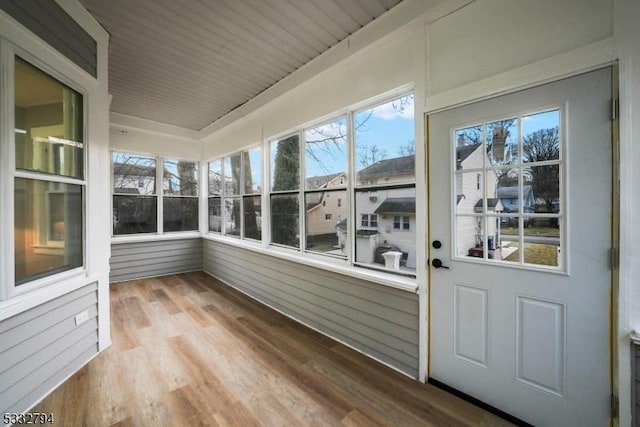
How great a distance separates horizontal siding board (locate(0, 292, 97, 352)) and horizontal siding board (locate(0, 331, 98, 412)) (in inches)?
11.0

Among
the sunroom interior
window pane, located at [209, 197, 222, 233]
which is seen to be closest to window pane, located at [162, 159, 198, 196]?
window pane, located at [209, 197, 222, 233]

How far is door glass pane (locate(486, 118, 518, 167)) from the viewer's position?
5.60 ft

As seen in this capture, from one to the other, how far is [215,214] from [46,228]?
3567 mm

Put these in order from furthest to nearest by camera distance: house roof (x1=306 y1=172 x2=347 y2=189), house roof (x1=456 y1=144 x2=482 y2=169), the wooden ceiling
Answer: house roof (x1=306 y1=172 x2=347 y2=189), the wooden ceiling, house roof (x1=456 y1=144 x2=482 y2=169)

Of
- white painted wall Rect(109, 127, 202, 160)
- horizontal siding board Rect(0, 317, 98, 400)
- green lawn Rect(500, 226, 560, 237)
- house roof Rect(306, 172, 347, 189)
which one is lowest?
horizontal siding board Rect(0, 317, 98, 400)

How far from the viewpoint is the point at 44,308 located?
197 cm

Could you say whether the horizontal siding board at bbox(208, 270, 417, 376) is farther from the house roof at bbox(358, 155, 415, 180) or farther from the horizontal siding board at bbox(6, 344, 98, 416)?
the horizontal siding board at bbox(6, 344, 98, 416)

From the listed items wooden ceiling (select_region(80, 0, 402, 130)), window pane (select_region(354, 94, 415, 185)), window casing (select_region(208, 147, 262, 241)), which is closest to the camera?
wooden ceiling (select_region(80, 0, 402, 130))

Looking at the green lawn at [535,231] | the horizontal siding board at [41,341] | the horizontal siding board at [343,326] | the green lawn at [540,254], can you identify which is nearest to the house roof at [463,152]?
the green lawn at [535,231]

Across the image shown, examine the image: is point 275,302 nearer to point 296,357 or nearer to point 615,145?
point 296,357

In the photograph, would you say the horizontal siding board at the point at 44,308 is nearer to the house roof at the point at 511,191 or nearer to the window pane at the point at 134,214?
the window pane at the point at 134,214

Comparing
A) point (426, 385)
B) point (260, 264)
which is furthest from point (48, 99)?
point (426, 385)

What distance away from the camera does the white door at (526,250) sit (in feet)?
4.77

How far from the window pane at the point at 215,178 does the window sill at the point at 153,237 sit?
98 centimetres
